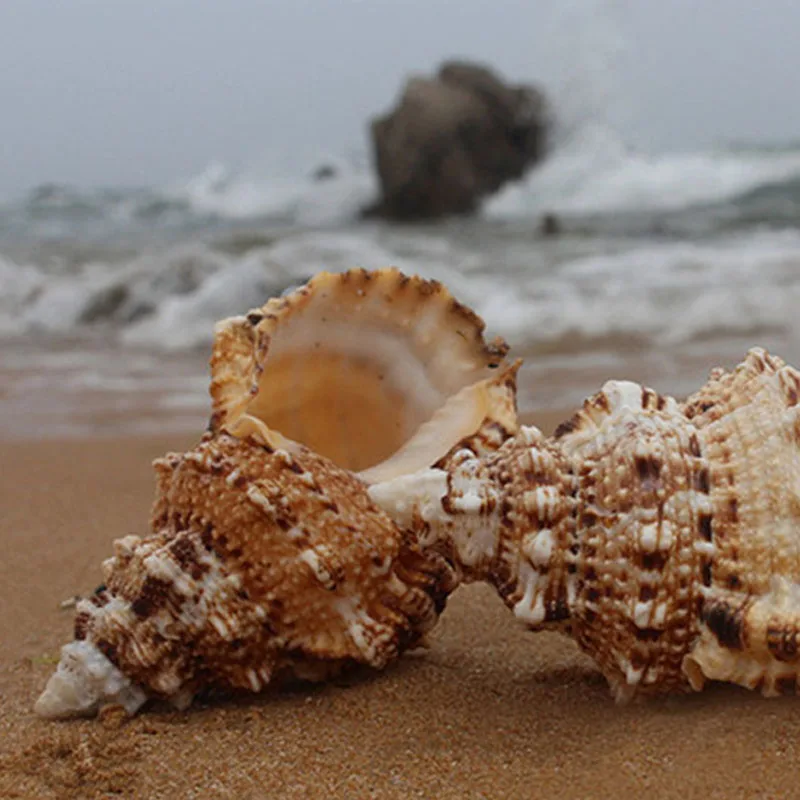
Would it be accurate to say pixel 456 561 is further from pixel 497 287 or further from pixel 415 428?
pixel 497 287

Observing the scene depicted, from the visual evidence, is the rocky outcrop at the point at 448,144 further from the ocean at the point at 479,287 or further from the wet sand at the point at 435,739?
the wet sand at the point at 435,739

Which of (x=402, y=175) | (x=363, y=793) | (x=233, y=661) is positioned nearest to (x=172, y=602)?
(x=233, y=661)

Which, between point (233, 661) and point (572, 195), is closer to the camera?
point (233, 661)

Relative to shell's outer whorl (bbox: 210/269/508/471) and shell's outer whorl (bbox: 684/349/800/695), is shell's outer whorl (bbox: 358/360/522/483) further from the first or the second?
shell's outer whorl (bbox: 684/349/800/695)

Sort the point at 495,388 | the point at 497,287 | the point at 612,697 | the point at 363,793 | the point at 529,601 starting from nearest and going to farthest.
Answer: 1. the point at 363,793
2. the point at 529,601
3. the point at 612,697
4. the point at 495,388
5. the point at 497,287

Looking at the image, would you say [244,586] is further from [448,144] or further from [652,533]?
[448,144]

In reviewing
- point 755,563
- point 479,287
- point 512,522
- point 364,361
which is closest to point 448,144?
point 479,287

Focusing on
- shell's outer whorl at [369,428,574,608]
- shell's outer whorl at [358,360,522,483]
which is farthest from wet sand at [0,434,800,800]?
shell's outer whorl at [358,360,522,483]
